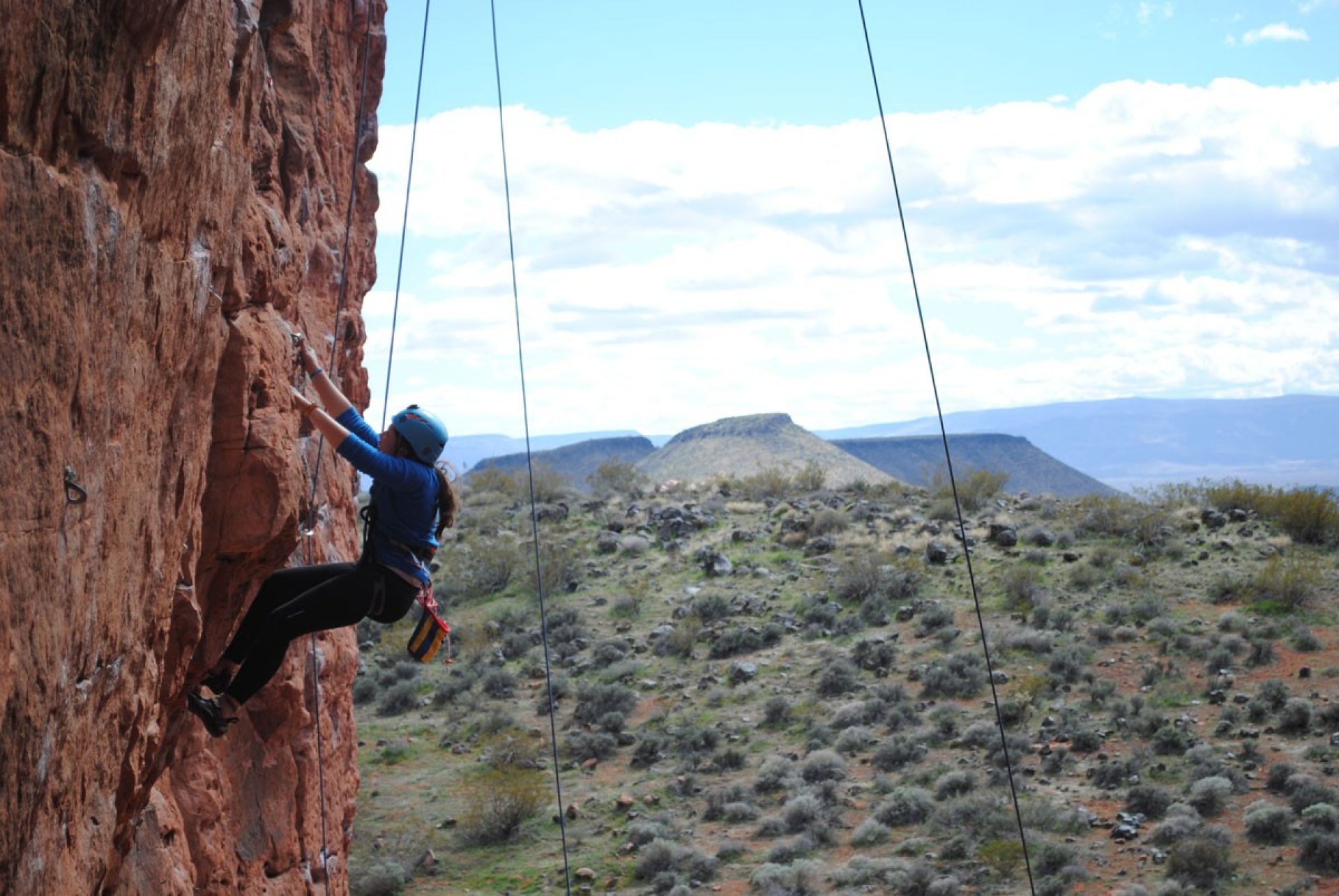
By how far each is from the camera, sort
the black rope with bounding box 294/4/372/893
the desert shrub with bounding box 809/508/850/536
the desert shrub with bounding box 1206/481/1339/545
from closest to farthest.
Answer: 1. the black rope with bounding box 294/4/372/893
2. the desert shrub with bounding box 1206/481/1339/545
3. the desert shrub with bounding box 809/508/850/536

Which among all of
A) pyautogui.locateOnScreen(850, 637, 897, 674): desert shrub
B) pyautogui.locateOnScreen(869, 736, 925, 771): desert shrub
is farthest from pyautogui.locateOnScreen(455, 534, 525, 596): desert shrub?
pyautogui.locateOnScreen(869, 736, 925, 771): desert shrub

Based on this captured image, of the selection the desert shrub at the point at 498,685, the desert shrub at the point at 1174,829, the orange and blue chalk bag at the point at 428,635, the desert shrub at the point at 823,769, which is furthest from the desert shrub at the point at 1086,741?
the orange and blue chalk bag at the point at 428,635

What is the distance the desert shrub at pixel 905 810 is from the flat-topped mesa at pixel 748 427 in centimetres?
7037

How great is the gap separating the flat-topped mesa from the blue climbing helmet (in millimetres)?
82176

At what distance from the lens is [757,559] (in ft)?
104

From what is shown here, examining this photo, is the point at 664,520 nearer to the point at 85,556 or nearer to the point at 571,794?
the point at 571,794

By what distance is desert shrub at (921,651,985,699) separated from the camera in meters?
23.0

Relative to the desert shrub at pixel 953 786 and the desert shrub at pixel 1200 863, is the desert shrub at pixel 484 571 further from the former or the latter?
the desert shrub at pixel 1200 863

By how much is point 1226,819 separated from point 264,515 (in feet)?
50.3

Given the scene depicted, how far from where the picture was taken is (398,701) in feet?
83.1

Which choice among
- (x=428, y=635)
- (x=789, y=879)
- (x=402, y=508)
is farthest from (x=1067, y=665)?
(x=402, y=508)

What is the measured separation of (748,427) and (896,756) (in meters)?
71.3

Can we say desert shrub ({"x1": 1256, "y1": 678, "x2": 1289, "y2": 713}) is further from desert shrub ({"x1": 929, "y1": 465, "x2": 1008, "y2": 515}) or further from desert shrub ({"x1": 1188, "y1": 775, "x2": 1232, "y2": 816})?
desert shrub ({"x1": 929, "y1": 465, "x2": 1008, "y2": 515})

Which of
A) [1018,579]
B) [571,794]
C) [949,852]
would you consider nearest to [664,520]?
[1018,579]
